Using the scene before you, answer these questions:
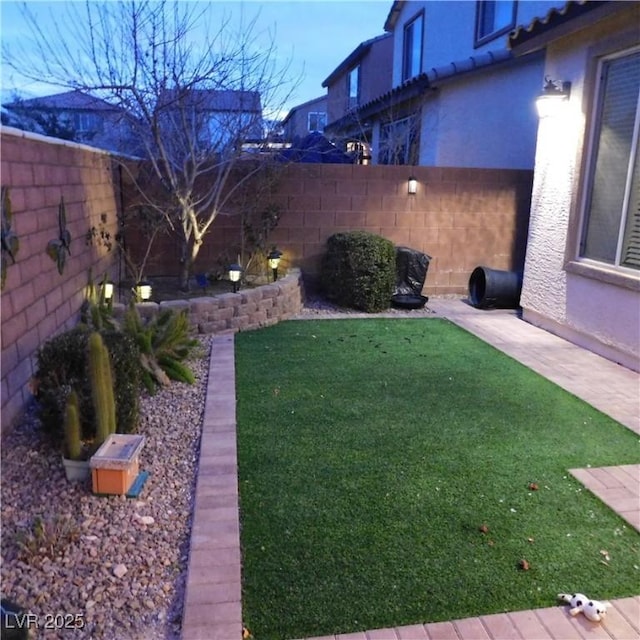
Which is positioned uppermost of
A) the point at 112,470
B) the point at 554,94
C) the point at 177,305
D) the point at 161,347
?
the point at 554,94

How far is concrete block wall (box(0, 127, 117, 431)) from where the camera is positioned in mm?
3373

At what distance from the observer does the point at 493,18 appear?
11484 mm

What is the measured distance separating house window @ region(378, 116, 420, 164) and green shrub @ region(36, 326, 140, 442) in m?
10.5

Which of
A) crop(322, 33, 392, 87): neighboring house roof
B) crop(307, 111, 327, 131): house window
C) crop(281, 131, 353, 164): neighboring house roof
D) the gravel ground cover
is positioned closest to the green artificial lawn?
the gravel ground cover

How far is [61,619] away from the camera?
2.09m

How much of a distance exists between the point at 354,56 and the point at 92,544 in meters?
19.8

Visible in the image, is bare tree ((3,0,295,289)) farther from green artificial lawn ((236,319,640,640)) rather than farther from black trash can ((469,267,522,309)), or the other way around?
black trash can ((469,267,522,309))

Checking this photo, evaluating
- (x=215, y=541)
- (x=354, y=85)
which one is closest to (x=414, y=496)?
(x=215, y=541)

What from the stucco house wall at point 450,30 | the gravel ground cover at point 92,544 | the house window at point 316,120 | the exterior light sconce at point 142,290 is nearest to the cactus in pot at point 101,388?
the gravel ground cover at point 92,544

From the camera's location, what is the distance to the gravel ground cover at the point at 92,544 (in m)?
2.13

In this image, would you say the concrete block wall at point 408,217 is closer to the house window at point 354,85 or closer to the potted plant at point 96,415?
the potted plant at point 96,415

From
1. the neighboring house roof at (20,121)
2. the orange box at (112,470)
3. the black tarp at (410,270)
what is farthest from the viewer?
the neighboring house roof at (20,121)

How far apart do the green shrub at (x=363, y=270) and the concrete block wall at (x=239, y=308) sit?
29.0 inches

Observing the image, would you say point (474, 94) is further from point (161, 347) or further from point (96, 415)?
point (96, 415)
